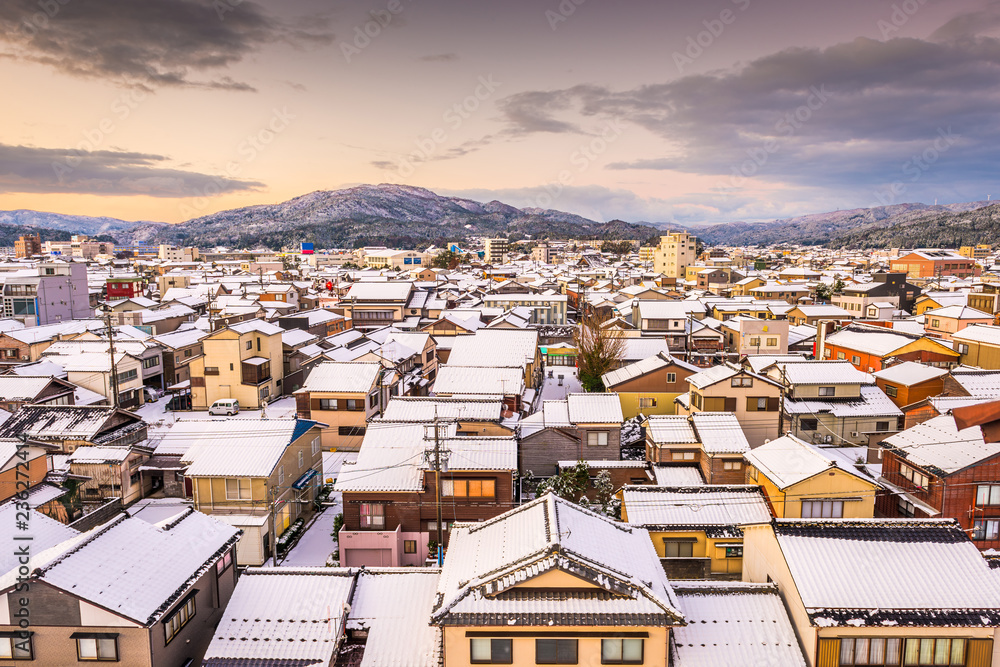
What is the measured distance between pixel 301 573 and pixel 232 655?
2.08 metres

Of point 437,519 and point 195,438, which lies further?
point 195,438

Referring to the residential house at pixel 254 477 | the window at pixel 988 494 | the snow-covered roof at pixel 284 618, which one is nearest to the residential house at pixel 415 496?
the residential house at pixel 254 477

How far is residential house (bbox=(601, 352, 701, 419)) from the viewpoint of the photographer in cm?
3025

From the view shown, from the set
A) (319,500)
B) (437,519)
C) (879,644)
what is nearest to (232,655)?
(437,519)

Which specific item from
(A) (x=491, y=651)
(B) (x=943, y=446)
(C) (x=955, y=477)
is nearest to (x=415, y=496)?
(A) (x=491, y=651)

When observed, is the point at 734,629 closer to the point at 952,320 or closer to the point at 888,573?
the point at 888,573

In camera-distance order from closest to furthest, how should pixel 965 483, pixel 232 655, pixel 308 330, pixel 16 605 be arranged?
pixel 16 605 → pixel 232 655 → pixel 965 483 → pixel 308 330

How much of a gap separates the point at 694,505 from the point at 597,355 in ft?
55.5

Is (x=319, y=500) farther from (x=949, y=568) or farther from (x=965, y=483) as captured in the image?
(x=965, y=483)

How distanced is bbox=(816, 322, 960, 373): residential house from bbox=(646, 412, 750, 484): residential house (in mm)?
17199

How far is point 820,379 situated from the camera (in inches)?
1062

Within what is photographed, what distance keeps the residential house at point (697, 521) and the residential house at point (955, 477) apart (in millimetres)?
4660

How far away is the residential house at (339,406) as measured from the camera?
1054 inches

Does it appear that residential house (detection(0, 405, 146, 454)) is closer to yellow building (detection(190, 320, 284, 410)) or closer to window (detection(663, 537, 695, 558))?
yellow building (detection(190, 320, 284, 410))
